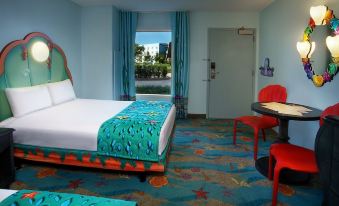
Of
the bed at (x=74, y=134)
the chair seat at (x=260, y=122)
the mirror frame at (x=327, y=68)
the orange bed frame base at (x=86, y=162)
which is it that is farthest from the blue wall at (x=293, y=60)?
the orange bed frame base at (x=86, y=162)

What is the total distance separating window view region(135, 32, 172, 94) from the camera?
19.0ft

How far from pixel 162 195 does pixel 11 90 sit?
2241mm

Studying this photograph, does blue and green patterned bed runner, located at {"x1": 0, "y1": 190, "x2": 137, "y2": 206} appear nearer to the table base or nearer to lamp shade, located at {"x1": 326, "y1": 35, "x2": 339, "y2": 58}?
the table base

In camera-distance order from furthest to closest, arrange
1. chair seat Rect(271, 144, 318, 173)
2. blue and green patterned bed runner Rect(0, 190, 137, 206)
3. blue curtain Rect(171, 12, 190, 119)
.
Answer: blue curtain Rect(171, 12, 190, 119) → chair seat Rect(271, 144, 318, 173) → blue and green patterned bed runner Rect(0, 190, 137, 206)

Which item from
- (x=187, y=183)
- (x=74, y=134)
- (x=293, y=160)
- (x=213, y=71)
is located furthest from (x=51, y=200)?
(x=213, y=71)

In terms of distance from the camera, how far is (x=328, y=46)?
2.60 meters

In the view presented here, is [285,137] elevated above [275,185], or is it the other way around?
[285,137]

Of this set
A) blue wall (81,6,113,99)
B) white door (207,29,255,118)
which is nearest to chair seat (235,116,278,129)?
white door (207,29,255,118)

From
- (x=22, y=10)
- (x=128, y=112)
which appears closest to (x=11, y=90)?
(x=22, y=10)

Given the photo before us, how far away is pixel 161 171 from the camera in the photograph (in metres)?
2.57

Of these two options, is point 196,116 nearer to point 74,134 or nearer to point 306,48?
point 306,48

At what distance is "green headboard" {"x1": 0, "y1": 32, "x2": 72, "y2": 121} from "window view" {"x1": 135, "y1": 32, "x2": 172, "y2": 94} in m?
1.96

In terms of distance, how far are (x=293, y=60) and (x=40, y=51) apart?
12.4 feet

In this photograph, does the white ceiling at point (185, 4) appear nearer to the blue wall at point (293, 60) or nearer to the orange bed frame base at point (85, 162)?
the blue wall at point (293, 60)
